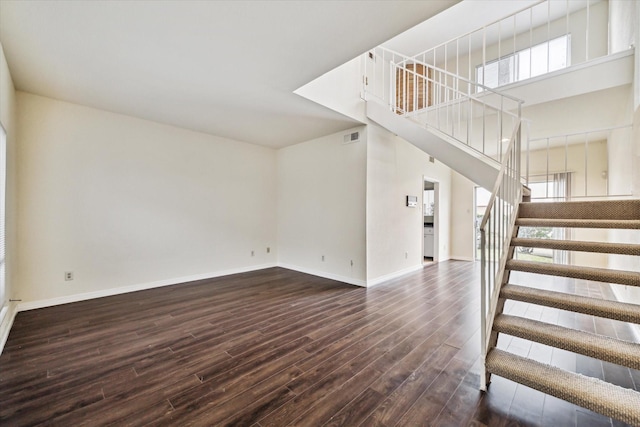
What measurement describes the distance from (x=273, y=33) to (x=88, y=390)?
3045mm

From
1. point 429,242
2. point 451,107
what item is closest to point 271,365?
point 451,107

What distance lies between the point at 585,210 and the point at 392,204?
2.77 m

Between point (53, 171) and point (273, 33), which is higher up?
point (273, 33)

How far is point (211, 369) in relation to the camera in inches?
82.0

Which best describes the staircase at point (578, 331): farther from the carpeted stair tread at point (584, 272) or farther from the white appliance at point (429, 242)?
the white appliance at point (429, 242)

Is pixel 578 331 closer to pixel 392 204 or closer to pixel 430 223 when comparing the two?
pixel 392 204

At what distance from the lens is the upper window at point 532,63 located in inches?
199

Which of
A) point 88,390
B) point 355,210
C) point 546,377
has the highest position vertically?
point 355,210

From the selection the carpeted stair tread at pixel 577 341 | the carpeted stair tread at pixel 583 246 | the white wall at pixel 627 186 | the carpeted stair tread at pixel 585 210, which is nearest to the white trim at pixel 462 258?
the white wall at pixel 627 186

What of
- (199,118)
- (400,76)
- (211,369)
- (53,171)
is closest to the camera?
(211,369)

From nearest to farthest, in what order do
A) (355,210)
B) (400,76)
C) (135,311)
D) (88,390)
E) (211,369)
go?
(88,390), (211,369), (135,311), (355,210), (400,76)

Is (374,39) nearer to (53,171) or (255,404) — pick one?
(255,404)

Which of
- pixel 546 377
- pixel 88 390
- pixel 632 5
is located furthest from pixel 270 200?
pixel 632 5

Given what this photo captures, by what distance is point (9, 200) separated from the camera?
2.92 meters
